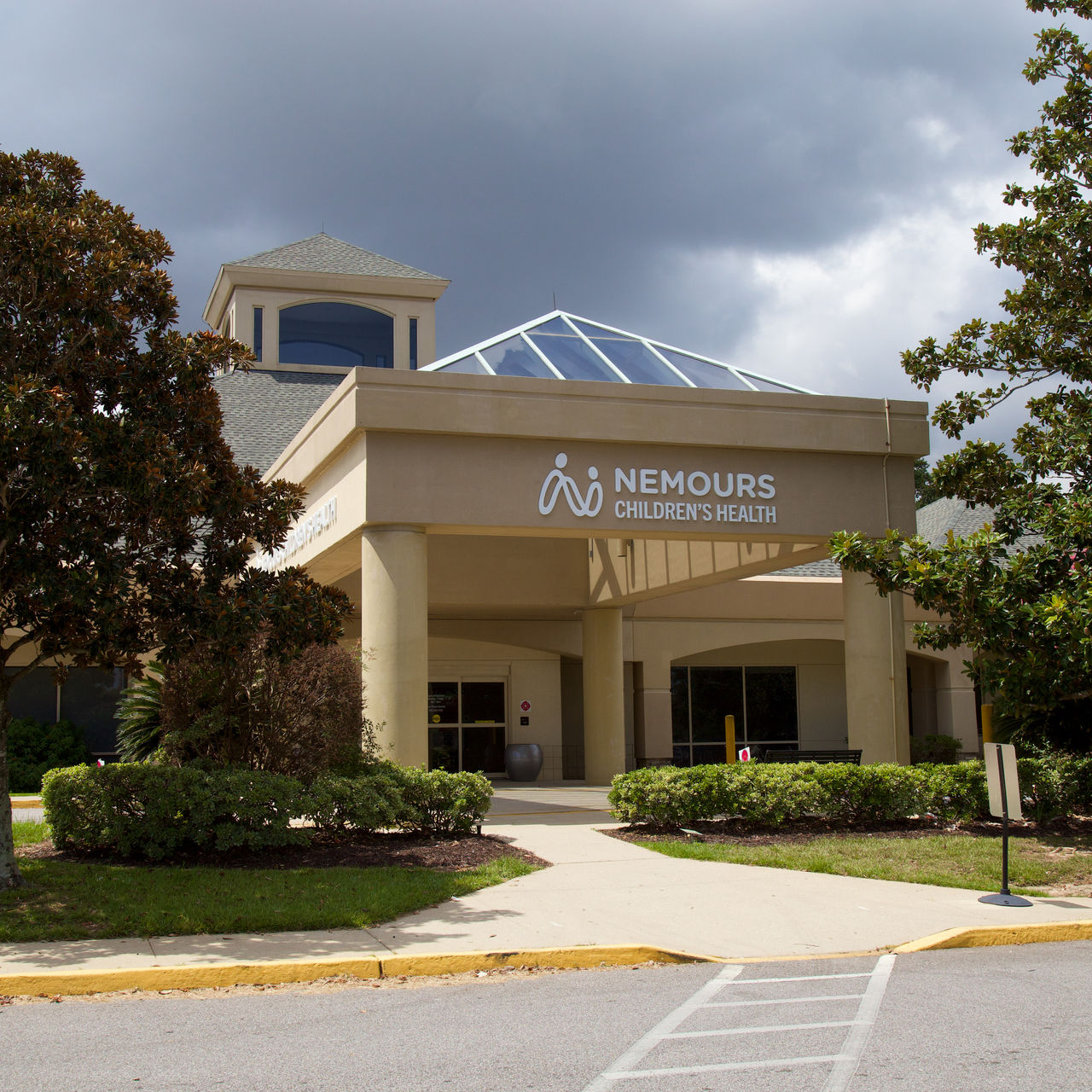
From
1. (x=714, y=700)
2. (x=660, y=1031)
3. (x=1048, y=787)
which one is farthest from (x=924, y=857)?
(x=714, y=700)

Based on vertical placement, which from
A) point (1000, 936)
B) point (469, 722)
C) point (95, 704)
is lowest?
point (1000, 936)

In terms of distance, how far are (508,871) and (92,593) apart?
484 centimetres

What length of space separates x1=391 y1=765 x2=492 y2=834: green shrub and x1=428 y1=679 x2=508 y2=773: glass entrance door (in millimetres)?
13554

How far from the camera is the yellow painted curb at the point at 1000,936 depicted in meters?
8.66

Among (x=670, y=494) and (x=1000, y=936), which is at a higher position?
(x=670, y=494)

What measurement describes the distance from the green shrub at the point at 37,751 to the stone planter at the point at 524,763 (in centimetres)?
916

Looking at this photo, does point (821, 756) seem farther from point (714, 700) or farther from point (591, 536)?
point (714, 700)

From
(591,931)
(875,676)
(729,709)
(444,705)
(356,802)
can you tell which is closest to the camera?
(591,931)

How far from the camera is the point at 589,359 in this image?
1844 centimetres

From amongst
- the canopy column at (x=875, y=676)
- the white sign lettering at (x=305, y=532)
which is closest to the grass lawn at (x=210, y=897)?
the white sign lettering at (x=305, y=532)

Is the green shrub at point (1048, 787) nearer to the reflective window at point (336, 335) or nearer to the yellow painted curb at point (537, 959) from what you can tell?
the yellow painted curb at point (537, 959)

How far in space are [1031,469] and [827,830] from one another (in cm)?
546

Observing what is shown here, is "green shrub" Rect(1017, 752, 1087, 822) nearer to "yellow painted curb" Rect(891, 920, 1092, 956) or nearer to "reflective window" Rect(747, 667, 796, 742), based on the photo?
"yellow painted curb" Rect(891, 920, 1092, 956)

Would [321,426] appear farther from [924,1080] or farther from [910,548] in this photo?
[924,1080]
